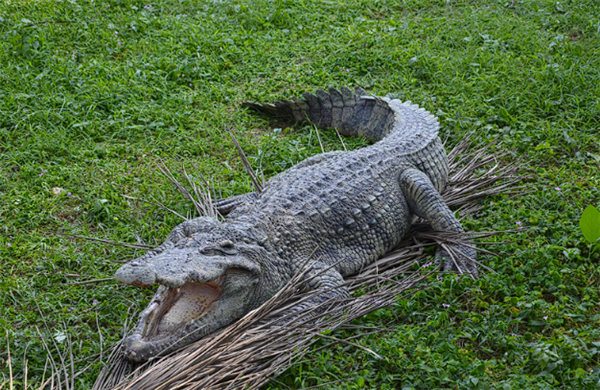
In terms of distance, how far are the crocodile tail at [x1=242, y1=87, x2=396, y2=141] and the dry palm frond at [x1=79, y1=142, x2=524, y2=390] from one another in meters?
1.52

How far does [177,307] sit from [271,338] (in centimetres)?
56

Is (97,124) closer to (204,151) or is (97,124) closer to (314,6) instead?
(204,151)

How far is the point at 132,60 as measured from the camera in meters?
6.43

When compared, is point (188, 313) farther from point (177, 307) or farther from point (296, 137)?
point (296, 137)

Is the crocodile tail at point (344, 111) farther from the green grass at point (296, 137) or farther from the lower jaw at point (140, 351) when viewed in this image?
the lower jaw at point (140, 351)

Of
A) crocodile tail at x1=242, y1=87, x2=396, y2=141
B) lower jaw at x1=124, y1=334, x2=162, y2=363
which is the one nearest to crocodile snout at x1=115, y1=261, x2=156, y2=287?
lower jaw at x1=124, y1=334, x2=162, y2=363

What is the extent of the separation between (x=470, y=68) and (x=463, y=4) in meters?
1.82

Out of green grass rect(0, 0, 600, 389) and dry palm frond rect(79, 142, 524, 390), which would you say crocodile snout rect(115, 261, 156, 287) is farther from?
green grass rect(0, 0, 600, 389)

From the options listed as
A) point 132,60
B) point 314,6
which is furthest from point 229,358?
point 314,6

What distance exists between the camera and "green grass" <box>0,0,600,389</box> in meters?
3.27

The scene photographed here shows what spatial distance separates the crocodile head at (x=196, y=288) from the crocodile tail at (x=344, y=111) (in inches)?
87.8

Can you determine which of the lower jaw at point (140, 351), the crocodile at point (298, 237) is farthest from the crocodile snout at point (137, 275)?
the lower jaw at point (140, 351)

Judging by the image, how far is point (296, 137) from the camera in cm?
559

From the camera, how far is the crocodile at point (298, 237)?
322 cm
